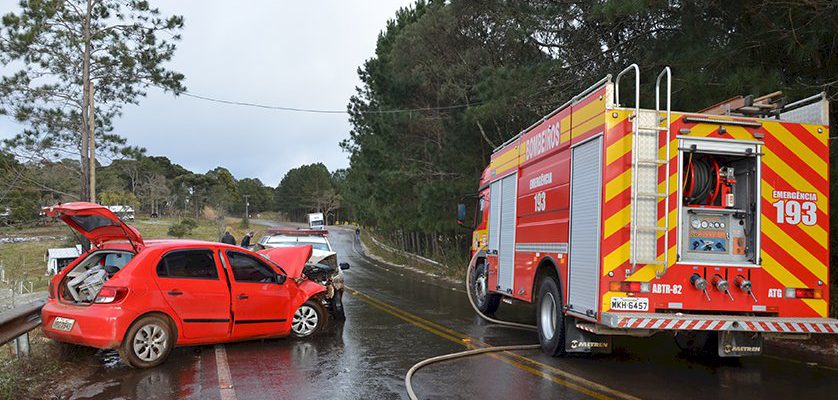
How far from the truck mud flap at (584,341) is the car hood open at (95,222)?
5.55 meters

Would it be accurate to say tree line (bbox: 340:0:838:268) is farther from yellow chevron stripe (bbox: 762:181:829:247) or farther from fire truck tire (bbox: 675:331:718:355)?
fire truck tire (bbox: 675:331:718:355)

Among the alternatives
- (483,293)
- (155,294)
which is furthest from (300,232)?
(155,294)

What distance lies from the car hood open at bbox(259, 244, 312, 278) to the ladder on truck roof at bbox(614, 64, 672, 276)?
5084mm

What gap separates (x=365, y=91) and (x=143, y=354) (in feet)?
95.7

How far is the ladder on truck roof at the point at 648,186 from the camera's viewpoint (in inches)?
255

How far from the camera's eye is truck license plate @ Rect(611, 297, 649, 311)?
645cm

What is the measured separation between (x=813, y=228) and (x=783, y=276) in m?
0.68

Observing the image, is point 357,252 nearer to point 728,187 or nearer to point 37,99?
point 37,99

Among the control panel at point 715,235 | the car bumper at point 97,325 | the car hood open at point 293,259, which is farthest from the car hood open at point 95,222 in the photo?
the control panel at point 715,235

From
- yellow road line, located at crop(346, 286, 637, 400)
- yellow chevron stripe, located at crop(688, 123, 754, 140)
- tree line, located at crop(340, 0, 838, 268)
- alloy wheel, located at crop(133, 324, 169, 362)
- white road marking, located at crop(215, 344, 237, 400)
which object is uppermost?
tree line, located at crop(340, 0, 838, 268)

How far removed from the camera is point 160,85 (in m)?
19.2

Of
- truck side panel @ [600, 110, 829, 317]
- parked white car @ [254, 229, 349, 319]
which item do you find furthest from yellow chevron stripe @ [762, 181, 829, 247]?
parked white car @ [254, 229, 349, 319]

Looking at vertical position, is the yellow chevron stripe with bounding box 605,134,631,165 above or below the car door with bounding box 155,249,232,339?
above

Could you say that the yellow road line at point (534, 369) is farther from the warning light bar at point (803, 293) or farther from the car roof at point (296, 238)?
the car roof at point (296, 238)
